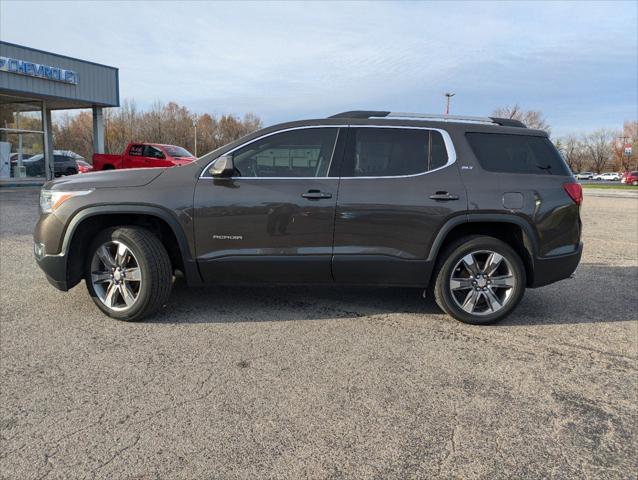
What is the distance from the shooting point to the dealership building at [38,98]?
1938cm

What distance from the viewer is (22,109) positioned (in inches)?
878

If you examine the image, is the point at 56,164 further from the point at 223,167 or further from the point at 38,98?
the point at 223,167

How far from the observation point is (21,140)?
22000 mm

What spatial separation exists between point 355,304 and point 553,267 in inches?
74.9

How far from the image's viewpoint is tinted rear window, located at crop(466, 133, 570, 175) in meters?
4.27

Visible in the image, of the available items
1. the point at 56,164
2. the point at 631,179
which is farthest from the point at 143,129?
the point at 631,179

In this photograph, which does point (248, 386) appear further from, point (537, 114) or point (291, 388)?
point (537, 114)

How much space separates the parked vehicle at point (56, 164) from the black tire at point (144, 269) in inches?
873

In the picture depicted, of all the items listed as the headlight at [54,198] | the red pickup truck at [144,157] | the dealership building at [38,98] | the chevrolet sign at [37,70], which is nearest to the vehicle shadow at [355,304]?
the headlight at [54,198]

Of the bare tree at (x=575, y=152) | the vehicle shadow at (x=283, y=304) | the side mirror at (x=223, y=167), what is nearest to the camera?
the side mirror at (x=223, y=167)

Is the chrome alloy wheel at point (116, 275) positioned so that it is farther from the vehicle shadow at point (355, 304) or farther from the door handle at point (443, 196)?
the door handle at point (443, 196)

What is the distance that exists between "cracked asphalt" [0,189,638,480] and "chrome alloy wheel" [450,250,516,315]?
240 mm

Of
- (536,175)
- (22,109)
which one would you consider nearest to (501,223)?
(536,175)

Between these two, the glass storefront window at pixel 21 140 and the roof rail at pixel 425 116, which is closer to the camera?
the roof rail at pixel 425 116
